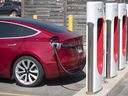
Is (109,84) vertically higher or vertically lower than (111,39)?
lower

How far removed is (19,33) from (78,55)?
1.41 metres

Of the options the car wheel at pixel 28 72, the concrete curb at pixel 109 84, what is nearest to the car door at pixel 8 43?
the car wheel at pixel 28 72

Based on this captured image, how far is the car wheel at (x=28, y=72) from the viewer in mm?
8914

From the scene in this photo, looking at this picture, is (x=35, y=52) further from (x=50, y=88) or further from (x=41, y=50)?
(x=50, y=88)

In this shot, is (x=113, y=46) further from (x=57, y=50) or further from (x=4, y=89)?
(x=4, y=89)

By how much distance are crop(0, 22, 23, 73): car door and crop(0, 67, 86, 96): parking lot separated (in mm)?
533

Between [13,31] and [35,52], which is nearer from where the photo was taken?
[35,52]

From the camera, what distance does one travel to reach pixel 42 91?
28.7 ft

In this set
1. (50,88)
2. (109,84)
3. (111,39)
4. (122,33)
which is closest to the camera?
(109,84)

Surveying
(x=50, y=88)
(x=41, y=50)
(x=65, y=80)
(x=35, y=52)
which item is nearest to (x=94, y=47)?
(x=41, y=50)

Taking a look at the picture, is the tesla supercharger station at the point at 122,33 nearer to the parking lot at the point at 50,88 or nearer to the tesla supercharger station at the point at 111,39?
the tesla supercharger station at the point at 111,39

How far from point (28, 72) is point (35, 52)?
1.67 feet

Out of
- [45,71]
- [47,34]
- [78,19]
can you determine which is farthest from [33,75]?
[78,19]

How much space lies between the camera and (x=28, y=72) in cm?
909
